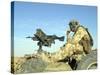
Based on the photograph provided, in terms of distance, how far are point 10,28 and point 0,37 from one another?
5.1 inches

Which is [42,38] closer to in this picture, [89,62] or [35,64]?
[35,64]

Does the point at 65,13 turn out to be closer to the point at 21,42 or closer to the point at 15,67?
the point at 21,42

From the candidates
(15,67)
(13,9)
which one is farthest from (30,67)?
(13,9)

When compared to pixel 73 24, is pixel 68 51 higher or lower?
lower

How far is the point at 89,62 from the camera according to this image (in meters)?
2.63

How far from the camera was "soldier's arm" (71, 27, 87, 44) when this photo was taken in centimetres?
258

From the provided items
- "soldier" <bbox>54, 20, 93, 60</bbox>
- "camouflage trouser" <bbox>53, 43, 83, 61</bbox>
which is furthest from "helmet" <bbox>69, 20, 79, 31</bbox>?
"camouflage trouser" <bbox>53, 43, 83, 61</bbox>

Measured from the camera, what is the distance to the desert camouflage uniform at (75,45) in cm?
251

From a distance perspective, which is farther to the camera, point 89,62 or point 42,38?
point 89,62

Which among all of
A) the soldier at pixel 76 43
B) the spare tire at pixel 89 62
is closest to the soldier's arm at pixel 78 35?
the soldier at pixel 76 43

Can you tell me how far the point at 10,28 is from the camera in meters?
2.34

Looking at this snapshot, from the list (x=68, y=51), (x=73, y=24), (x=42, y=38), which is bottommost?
(x=68, y=51)

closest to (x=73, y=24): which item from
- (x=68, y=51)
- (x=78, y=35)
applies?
(x=78, y=35)

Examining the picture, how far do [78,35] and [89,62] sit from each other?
0.32 meters
